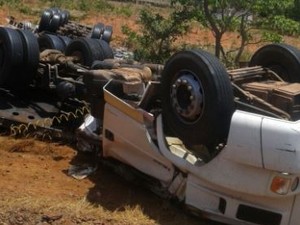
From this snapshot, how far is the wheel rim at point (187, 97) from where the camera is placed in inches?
163

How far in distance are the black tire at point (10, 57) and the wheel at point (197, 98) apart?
256 centimetres

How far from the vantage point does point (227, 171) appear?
3.99 meters

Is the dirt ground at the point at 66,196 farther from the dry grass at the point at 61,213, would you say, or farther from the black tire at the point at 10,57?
the black tire at the point at 10,57

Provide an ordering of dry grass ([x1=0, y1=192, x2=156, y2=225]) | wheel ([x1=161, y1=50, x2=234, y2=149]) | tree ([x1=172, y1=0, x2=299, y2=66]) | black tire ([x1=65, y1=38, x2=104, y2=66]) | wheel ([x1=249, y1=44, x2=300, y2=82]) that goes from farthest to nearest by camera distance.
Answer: tree ([x1=172, y1=0, x2=299, y2=66]) → black tire ([x1=65, y1=38, x2=104, y2=66]) → wheel ([x1=249, y1=44, x2=300, y2=82]) → dry grass ([x1=0, y1=192, x2=156, y2=225]) → wheel ([x1=161, y1=50, x2=234, y2=149])

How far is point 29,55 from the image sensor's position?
21.5 feet

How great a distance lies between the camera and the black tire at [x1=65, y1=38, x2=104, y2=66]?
716cm

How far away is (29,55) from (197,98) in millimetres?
3005

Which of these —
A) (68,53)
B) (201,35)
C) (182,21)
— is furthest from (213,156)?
(201,35)

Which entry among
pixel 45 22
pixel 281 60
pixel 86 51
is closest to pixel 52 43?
pixel 86 51

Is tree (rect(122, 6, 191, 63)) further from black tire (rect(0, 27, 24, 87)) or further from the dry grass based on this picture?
the dry grass

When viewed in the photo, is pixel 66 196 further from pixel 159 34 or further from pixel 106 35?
pixel 159 34

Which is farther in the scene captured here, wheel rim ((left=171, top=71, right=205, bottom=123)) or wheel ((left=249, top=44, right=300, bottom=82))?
wheel ((left=249, top=44, right=300, bottom=82))

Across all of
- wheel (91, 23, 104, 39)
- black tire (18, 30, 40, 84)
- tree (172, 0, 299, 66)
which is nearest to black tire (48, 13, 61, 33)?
wheel (91, 23, 104, 39)

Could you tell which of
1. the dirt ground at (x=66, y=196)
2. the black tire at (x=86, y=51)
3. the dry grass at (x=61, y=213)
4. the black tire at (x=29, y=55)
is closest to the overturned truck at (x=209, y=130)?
the dirt ground at (x=66, y=196)
